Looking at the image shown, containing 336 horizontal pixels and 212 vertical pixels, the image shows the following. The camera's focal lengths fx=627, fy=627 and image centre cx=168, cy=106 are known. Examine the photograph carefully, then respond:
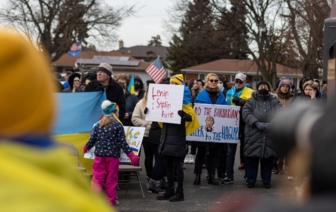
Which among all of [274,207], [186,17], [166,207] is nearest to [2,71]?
[274,207]

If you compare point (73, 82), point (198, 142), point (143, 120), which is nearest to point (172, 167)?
point (143, 120)

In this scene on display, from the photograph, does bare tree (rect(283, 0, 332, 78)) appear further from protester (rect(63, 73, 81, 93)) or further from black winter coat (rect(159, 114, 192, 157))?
black winter coat (rect(159, 114, 192, 157))

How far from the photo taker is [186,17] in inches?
1561

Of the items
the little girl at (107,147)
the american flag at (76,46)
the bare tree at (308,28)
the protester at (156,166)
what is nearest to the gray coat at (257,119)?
the protester at (156,166)

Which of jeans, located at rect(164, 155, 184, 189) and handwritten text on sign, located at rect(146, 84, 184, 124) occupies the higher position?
handwritten text on sign, located at rect(146, 84, 184, 124)

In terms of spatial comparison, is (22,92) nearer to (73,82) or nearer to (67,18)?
(73,82)

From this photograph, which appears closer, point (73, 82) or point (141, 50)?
point (73, 82)

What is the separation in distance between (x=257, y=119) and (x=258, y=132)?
0.72ft

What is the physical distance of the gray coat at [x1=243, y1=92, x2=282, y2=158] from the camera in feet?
34.3

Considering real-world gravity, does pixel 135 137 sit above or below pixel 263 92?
below

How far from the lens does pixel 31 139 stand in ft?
3.72

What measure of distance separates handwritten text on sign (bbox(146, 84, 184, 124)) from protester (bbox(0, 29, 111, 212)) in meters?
7.93

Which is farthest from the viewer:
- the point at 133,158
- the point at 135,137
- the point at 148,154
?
the point at 148,154

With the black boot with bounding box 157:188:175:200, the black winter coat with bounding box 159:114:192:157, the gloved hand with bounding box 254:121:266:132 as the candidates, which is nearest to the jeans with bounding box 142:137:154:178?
the black winter coat with bounding box 159:114:192:157
